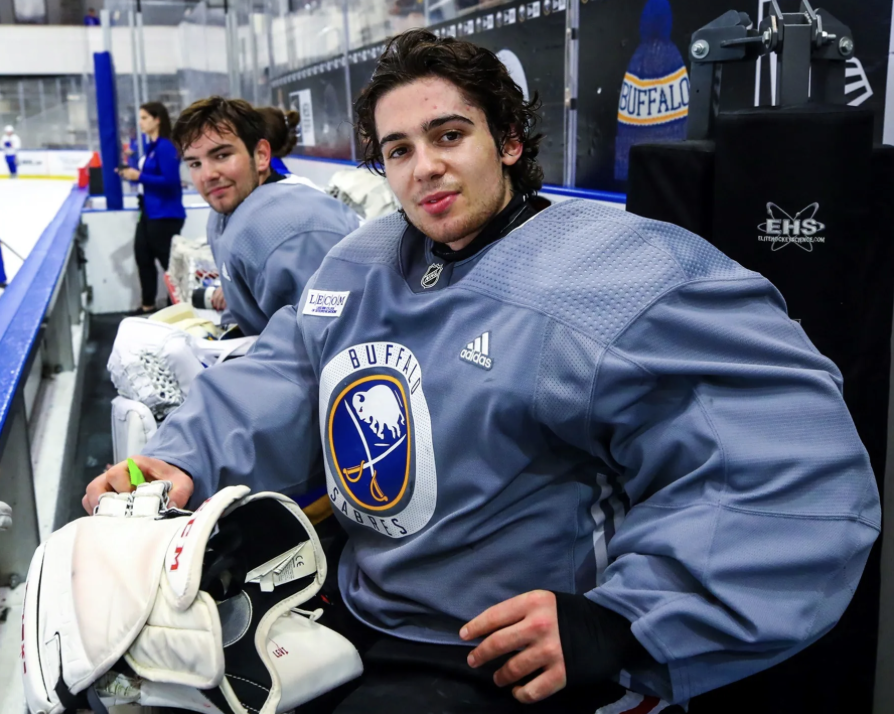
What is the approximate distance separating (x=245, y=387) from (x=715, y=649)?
28.3 inches

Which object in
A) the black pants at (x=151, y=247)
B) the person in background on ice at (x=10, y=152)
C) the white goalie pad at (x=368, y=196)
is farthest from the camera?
the person in background on ice at (x=10, y=152)

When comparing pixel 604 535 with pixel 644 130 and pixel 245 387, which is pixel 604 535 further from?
pixel 644 130

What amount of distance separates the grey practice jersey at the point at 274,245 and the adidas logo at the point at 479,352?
1.05 m

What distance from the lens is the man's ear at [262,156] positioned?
234 centimetres

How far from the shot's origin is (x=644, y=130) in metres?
2.18

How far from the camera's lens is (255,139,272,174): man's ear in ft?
7.68

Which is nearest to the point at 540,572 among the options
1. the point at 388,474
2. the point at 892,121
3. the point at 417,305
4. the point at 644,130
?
the point at 388,474

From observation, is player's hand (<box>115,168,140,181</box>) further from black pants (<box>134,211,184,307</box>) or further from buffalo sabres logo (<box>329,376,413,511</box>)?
buffalo sabres logo (<box>329,376,413,511</box>)

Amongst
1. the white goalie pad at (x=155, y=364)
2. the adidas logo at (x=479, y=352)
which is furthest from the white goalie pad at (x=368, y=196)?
the adidas logo at (x=479, y=352)

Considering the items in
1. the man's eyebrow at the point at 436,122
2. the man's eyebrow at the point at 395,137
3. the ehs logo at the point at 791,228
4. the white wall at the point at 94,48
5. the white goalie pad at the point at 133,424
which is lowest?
the white goalie pad at the point at 133,424

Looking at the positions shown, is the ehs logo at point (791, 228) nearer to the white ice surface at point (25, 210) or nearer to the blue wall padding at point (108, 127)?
the white ice surface at point (25, 210)

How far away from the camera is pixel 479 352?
3.07ft

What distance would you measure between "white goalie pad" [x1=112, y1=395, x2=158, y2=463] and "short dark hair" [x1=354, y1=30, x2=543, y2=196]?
871 millimetres

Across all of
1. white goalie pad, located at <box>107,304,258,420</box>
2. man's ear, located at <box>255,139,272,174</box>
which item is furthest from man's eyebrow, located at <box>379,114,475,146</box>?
man's ear, located at <box>255,139,272,174</box>
